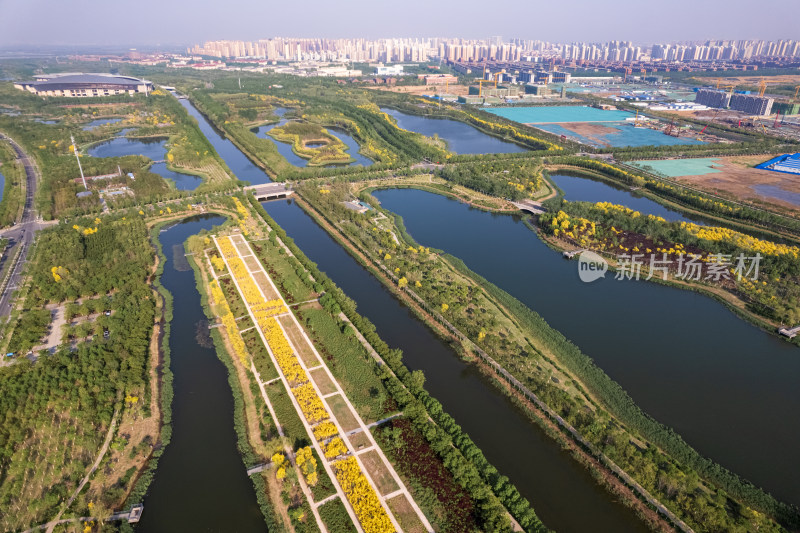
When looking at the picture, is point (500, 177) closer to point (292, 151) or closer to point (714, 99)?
point (292, 151)

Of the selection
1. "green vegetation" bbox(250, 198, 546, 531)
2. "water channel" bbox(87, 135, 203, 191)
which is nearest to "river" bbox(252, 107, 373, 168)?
"water channel" bbox(87, 135, 203, 191)

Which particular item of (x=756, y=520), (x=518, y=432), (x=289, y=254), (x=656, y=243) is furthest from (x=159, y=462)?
(x=656, y=243)

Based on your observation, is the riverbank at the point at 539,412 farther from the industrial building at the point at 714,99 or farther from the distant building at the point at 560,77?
the distant building at the point at 560,77

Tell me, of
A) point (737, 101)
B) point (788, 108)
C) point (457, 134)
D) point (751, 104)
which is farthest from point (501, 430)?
point (737, 101)

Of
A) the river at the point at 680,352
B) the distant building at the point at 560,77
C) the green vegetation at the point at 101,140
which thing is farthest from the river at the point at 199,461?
the distant building at the point at 560,77

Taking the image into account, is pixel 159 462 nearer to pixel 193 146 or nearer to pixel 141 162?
pixel 141 162

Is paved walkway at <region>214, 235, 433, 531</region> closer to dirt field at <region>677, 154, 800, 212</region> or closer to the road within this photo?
the road
